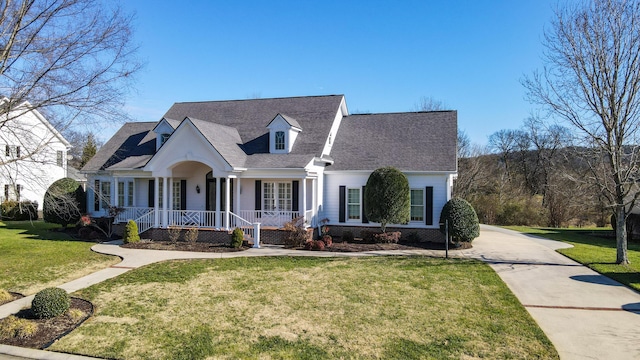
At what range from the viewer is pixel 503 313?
9.00 meters

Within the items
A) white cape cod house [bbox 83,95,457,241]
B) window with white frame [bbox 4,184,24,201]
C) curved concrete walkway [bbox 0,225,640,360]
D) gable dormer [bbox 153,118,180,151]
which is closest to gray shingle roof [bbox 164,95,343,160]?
white cape cod house [bbox 83,95,457,241]

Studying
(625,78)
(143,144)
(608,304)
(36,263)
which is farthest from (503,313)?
(143,144)

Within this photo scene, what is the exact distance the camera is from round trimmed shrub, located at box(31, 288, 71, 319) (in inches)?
336

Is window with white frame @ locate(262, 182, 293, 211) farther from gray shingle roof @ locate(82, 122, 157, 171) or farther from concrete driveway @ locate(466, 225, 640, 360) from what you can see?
concrete driveway @ locate(466, 225, 640, 360)

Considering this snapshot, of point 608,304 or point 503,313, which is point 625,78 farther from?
point 503,313

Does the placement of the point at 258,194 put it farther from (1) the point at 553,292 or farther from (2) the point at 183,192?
(1) the point at 553,292

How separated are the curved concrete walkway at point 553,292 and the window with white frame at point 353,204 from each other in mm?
3948

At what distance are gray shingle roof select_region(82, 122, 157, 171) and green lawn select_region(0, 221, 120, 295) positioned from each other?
4505 mm

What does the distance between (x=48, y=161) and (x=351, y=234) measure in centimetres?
1284

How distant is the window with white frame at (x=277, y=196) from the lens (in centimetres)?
2012

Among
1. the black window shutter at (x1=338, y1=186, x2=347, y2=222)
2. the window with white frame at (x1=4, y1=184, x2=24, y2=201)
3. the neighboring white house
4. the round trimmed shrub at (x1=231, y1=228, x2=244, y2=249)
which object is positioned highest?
the neighboring white house

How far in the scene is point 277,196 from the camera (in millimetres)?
20203

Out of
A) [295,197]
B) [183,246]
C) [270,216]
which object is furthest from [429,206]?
[183,246]

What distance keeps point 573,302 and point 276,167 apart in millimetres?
12760
